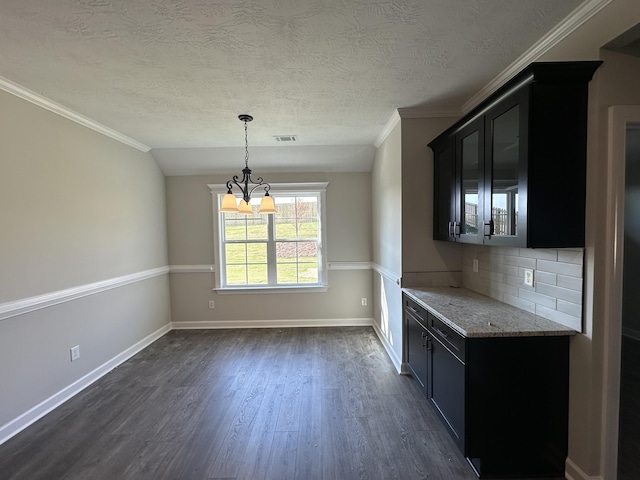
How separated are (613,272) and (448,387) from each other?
3.78ft

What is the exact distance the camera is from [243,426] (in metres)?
2.21

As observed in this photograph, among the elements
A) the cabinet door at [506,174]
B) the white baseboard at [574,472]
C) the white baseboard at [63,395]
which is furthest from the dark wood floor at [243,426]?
the cabinet door at [506,174]

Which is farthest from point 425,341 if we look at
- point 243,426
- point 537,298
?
point 243,426

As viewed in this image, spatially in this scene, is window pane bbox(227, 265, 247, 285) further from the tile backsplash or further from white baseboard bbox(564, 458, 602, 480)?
white baseboard bbox(564, 458, 602, 480)

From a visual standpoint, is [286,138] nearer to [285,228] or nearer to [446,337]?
[285,228]

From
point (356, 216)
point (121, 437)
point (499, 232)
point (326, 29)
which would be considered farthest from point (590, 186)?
point (121, 437)

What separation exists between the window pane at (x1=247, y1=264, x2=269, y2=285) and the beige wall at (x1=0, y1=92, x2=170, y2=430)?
1448 millimetres

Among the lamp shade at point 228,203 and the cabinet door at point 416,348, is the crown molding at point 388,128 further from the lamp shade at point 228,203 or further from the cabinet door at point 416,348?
the cabinet door at point 416,348

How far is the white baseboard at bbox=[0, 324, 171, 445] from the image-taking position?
6.99 ft

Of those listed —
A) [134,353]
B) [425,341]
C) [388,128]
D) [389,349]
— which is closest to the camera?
[425,341]

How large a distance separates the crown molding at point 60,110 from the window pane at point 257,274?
2.30 meters

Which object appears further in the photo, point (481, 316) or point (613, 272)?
point (481, 316)

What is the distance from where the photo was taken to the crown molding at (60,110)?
2.16 m

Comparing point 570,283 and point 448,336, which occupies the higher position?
point 570,283
